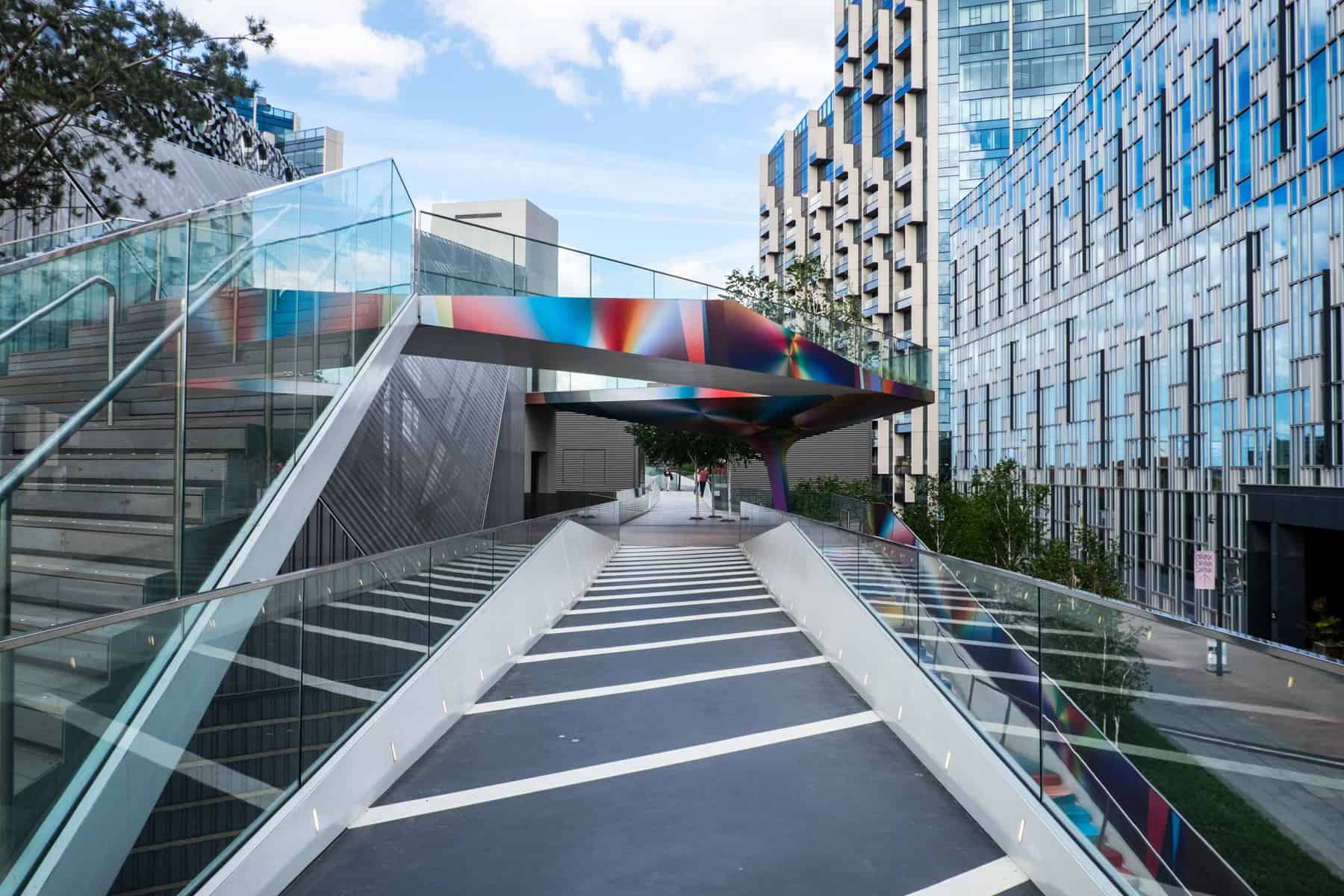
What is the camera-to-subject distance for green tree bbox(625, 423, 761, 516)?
3597 centimetres

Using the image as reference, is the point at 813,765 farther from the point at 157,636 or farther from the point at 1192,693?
the point at 157,636

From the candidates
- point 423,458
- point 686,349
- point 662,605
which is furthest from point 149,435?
point 423,458

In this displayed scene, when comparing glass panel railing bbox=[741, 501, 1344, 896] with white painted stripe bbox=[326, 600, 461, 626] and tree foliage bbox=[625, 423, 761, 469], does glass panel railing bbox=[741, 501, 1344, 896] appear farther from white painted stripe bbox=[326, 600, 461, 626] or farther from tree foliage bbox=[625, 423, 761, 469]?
tree foliage bbox=[625, 423, 761, 469]

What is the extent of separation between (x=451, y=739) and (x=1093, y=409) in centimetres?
3724

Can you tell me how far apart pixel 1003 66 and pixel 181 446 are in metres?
59.5

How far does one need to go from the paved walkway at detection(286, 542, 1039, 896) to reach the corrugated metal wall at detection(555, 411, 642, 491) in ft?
135

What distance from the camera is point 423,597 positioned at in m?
6.24

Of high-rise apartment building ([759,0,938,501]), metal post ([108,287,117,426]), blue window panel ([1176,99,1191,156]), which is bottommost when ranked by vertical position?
metal post ([108,287,117,426])

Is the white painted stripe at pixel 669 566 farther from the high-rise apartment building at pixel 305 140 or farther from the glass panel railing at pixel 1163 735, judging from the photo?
the high-rise apartment building at pixel 305 140

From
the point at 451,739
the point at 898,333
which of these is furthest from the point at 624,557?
the point at 898,333

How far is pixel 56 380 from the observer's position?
203 inches

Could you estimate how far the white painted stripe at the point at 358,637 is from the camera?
4.33 metres

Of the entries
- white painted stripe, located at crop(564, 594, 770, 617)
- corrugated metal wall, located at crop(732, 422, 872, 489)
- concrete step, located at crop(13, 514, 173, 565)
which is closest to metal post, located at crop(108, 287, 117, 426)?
concrete step, located at crop(13, 514, 173, 565)

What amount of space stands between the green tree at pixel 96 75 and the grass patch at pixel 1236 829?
12796 millimetres
